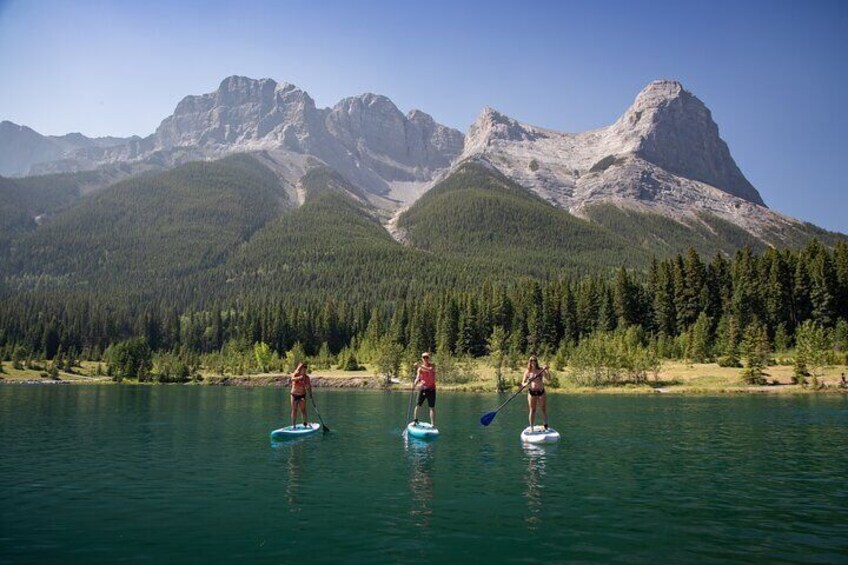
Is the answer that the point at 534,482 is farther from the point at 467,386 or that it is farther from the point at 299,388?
the point at 467,386

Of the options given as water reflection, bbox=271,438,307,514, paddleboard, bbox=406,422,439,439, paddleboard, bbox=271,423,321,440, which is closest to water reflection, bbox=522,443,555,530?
paddleboard, bbox=406,422,439,439

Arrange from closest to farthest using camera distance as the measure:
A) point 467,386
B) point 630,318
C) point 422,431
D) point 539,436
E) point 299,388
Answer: point 539,436 < point 422,431 < point 299,388 < point 467,386 < point 630,318

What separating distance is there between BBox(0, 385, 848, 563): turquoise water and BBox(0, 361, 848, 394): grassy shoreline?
43.1 m

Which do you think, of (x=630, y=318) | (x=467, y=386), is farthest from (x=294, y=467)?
(x=630, y=318)

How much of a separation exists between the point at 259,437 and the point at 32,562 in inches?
1006

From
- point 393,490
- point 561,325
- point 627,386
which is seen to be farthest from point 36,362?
point 393,490

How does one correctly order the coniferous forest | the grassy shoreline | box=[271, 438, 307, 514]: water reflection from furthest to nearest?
the coniferous forest → the grassy shoreline → box=[271, 438, 307, 514]: water reflection

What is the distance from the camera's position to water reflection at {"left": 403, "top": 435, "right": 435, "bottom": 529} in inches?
770

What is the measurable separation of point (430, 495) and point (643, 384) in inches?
3103

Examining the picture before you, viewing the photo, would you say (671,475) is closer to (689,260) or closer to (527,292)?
(689,260)

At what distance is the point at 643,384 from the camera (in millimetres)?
93375

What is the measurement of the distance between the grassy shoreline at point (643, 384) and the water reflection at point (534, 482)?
60.1 metres

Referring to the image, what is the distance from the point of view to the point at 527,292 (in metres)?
152

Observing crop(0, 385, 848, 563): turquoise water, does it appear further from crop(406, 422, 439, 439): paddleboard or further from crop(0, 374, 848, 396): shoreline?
crop(0, 374, 848, 396): shoreline
